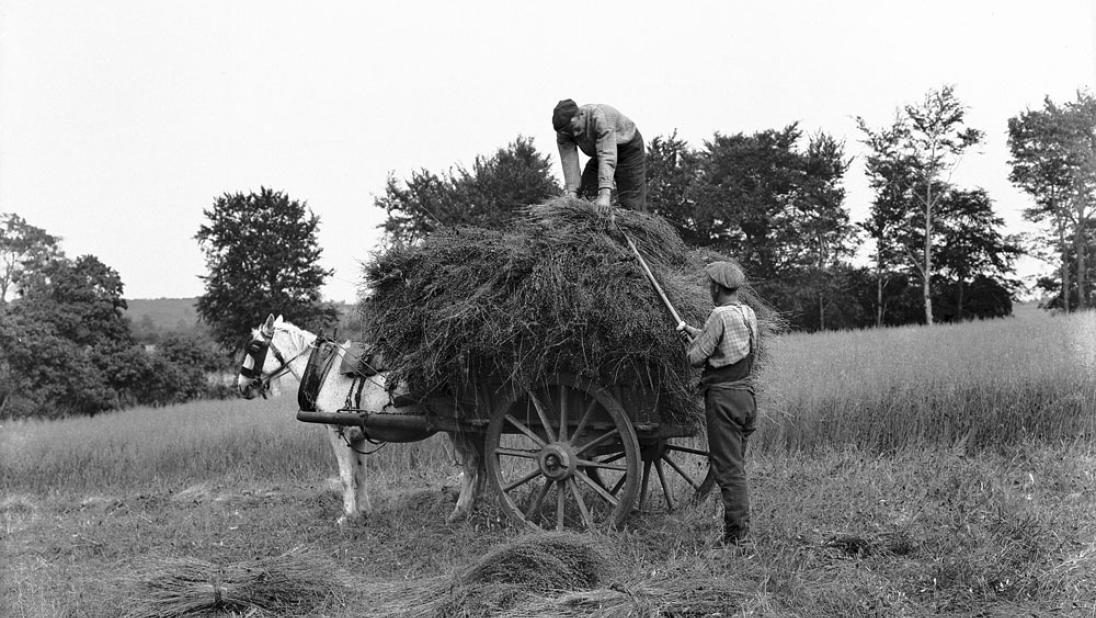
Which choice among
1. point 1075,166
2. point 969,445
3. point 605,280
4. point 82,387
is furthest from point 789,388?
point 82,387

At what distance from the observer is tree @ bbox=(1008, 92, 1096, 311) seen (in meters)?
29.2

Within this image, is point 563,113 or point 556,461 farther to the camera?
point 563,113

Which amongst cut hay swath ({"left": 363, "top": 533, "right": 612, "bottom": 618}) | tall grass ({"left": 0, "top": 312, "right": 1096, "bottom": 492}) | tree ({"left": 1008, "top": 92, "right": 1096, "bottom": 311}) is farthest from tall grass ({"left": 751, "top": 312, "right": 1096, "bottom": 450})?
tree ({"left": 1008, "top": 92, "right": 1096, "bottom": 311})

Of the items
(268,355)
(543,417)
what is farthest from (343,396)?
(543,417)

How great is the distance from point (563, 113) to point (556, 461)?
10.3ft

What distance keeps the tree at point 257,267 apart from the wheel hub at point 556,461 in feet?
110

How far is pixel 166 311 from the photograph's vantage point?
182ft

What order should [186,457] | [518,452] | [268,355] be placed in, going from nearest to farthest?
1. [518,452]
2. [268,355]
3. [186,457]

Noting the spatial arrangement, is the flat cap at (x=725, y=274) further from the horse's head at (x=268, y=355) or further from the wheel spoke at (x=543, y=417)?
the horse's head at (x=268, y=355)

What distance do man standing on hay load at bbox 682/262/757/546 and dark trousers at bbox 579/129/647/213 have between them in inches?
86.5

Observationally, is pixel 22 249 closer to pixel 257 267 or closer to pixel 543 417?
pixel 257 267

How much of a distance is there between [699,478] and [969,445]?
10.6 ft

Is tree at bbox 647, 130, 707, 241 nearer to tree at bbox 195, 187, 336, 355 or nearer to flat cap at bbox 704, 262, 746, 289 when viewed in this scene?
tree at bbox 195, 187, 336, 355

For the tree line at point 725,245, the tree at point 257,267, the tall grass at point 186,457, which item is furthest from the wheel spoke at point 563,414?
the tree at point 257,267
